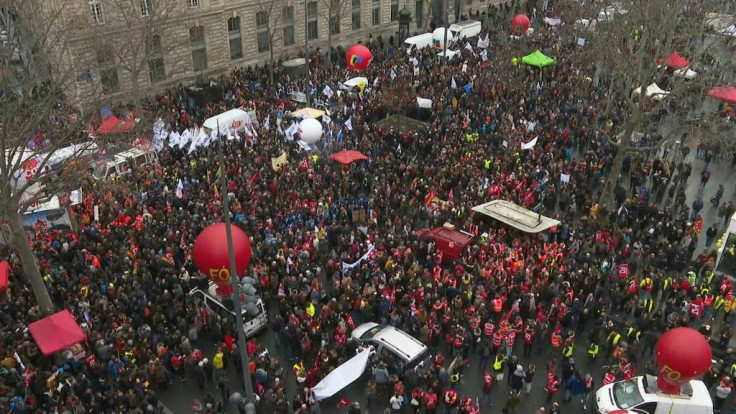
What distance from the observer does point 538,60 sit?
40625mm

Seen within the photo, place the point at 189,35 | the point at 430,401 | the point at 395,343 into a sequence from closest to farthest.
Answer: the point at 430,401
the point at 395,343
the point at 189,35

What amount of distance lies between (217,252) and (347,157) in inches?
440

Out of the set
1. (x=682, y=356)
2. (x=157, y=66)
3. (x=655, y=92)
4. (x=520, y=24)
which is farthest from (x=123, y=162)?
(x=520, y=24)

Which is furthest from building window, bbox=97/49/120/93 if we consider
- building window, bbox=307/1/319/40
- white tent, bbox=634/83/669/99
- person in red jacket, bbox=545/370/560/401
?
person in red jacket, bbox=545/370/560/401

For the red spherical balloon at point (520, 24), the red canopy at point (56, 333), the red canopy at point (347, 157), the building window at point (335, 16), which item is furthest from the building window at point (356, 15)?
the red canopy at point (56, 333)

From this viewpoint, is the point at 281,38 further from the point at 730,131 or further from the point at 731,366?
the point at 731,366

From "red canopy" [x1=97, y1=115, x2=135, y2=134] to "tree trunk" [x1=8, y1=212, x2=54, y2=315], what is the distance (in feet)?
37.5

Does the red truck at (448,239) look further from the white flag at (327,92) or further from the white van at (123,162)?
the white flag at (327,92)

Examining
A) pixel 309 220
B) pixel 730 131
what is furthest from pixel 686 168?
pixel 309 220

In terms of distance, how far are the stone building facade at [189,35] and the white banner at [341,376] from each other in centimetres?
2088

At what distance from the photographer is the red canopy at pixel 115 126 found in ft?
98.3

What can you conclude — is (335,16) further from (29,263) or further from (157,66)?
(29,263)

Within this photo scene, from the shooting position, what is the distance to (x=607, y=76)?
40.2 meters

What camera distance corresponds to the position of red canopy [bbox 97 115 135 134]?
30.0 m
